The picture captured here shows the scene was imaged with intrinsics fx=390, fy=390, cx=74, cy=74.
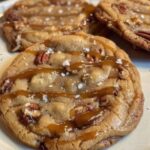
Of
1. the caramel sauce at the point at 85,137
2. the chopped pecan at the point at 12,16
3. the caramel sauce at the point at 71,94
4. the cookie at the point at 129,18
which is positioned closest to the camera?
the caramel sauce at the point at 85,137

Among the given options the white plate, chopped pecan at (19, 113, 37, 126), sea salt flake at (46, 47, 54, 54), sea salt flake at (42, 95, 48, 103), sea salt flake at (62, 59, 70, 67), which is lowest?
the white plate

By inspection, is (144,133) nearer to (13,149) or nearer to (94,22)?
(13,149)

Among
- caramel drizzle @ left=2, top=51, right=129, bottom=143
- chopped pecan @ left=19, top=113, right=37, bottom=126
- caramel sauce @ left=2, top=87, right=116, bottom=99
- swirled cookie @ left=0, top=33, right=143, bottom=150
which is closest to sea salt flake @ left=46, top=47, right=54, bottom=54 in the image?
swirled cookie @ left=0, top=33, right=143, bottom=150

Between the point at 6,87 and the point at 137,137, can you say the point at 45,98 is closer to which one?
the point at 6,87

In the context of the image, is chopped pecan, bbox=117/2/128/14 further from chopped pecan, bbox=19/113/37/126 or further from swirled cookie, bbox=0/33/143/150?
chopped pecan, bbox=19/113/37/126

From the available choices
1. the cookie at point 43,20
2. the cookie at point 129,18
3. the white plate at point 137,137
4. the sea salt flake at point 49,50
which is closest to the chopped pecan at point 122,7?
the cookie at point 129,18

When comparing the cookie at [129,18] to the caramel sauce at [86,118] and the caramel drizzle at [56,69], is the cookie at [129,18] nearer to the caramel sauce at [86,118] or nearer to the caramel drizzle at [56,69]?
the caramel drizzle at [56,69]

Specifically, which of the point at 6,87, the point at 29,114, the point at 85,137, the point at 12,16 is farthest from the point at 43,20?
the point at 85,137
